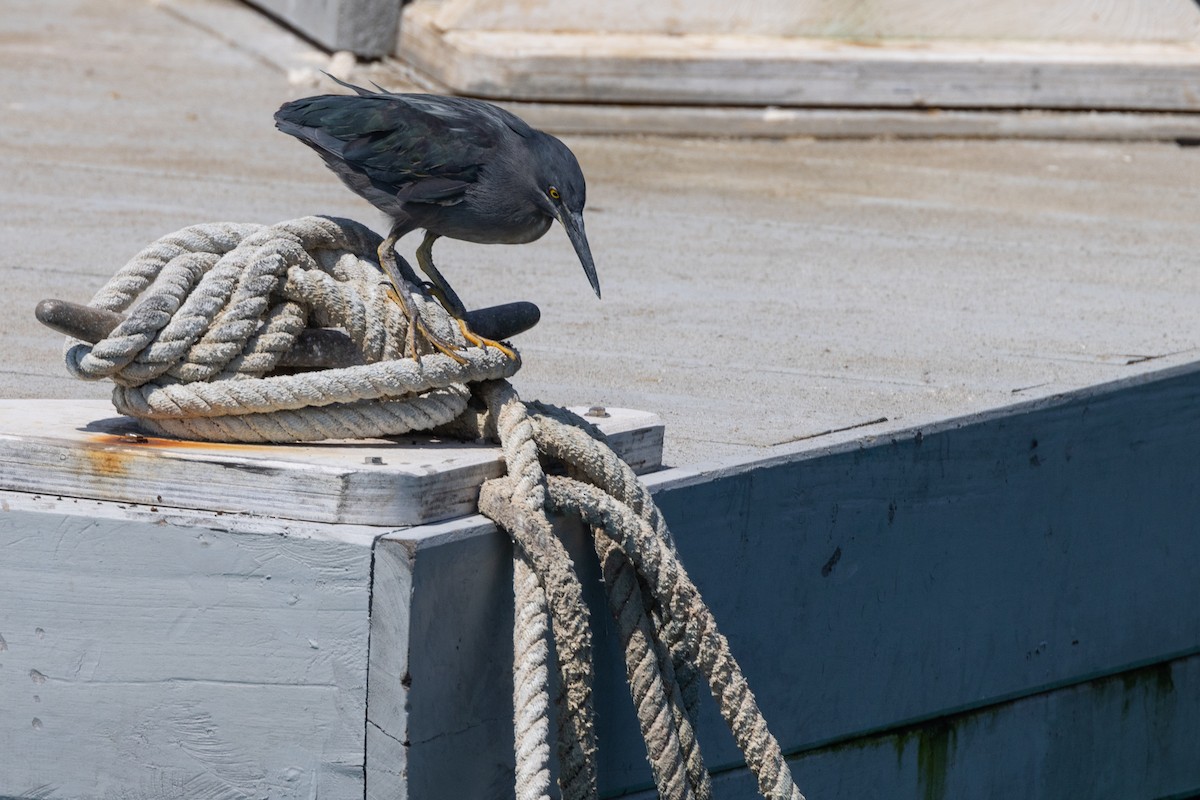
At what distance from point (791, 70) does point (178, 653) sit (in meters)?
5.15

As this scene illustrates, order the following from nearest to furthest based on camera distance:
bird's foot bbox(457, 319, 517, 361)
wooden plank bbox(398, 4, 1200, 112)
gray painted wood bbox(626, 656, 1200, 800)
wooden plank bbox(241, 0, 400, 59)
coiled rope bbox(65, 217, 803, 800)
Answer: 1. coiled rope bbox(65, 217, 803, 800)
2. bird's foot bbox(457, 319, 517, 361)
3. gray painted wood bbox(626, 656, 1200, 800)
4. wooden plank bbox(398, 4, 1200, 112)
5. wooden plank bbox(241, 0, 400, 59)

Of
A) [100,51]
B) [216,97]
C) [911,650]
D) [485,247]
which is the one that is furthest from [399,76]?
[911,650]

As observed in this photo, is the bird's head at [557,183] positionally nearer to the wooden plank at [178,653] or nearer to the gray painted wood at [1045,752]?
the wooden plank at [178,653]

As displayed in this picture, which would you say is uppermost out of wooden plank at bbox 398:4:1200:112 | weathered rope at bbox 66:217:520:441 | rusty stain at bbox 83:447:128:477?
weathered rope at bbox 66:217:520:441

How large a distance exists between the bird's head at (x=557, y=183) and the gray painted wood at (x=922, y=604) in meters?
0.43

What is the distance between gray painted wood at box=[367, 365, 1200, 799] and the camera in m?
2.27


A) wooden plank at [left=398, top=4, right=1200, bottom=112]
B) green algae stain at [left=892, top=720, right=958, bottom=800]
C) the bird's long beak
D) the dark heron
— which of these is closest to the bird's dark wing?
the dark heron

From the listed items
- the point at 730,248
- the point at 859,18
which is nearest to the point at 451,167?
the point at 730,248

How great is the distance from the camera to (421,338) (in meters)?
2.40

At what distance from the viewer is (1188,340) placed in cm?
383

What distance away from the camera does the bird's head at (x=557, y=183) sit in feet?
8.42

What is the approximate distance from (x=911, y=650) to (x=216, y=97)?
466cm

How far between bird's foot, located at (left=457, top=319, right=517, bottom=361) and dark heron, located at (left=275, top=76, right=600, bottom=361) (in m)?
0.07

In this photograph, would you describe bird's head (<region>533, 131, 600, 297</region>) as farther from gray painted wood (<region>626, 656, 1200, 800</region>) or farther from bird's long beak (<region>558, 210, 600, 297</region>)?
→ gray painted wood (<region>626, 656, 1200, 800</region>)
